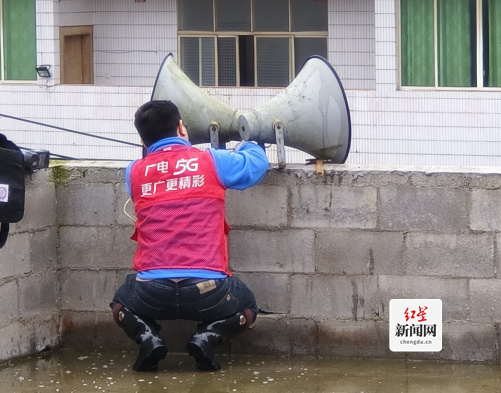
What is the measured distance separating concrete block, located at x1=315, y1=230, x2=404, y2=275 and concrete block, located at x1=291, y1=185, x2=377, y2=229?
6 centimetres

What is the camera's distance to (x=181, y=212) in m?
5.91

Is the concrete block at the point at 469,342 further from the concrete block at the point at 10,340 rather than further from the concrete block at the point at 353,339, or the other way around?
the concrete block at the point at 10,340

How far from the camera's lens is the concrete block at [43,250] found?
649cm

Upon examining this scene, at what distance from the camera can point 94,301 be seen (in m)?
6.64

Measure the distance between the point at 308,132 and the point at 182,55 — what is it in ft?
32.1

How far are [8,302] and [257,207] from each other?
1.38 metres

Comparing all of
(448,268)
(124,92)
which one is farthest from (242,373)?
(124,92)

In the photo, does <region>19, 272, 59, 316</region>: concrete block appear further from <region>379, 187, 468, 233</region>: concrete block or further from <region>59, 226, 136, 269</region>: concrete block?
<region>379, 187, 468, 233</region>: concrete block

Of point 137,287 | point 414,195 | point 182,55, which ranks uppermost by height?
point 182,55

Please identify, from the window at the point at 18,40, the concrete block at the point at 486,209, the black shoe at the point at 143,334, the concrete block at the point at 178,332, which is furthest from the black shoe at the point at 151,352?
the window at the point at 18,40

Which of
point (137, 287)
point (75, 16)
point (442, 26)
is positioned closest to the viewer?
point (137, 287)

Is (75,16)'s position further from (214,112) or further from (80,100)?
(214,112)

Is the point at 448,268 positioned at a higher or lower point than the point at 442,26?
lower

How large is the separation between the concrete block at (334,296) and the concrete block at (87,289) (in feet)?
3.33
